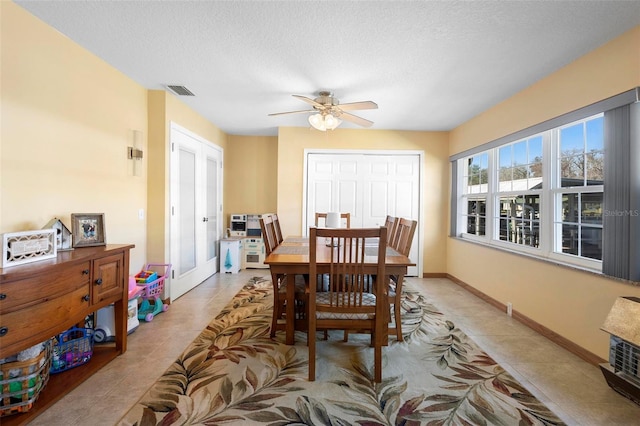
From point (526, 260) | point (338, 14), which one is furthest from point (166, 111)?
point (526, 260)

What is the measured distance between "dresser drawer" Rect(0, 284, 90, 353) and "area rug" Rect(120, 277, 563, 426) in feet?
2.15

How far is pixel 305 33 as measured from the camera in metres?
2.04

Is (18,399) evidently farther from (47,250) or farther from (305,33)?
(305,33)

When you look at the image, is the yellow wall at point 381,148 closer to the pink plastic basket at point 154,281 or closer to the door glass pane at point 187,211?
the door glass pane at point 187,211

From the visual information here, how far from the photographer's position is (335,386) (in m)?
1.83

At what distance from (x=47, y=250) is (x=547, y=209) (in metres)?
4.07

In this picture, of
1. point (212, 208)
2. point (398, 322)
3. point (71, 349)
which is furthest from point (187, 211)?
point (398, 322)

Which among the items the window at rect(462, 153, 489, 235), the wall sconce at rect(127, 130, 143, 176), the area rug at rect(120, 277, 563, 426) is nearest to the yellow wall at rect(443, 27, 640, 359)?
the window at rect(462, 153, 489, 235)

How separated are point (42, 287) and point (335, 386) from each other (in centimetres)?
180

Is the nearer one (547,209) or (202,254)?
(547,209)

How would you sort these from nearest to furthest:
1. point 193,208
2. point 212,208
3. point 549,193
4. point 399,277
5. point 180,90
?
point 399,277 < point 549,193 < point 180,90 < point 193,208 < point 212,208

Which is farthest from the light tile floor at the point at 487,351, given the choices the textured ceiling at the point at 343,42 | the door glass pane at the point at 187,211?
the textured ceiling at the point at 343,42

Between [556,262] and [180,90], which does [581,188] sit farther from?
[180,90]

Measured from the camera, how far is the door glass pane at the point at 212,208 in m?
4.44
